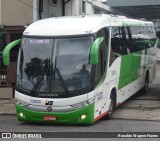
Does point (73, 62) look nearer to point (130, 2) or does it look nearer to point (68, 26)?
point (68, 26)

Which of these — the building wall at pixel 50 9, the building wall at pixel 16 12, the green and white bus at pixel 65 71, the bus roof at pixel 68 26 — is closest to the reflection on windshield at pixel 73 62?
the green and white bus at pixel 65 71

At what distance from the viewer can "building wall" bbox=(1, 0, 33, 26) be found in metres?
25.3

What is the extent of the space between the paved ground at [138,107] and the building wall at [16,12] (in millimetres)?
7818

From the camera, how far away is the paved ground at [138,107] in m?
14.1

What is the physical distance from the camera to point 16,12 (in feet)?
83.6

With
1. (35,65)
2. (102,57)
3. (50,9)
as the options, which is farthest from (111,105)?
(50,9)

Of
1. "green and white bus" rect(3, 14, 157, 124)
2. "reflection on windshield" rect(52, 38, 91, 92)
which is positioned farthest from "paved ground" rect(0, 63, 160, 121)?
"reflection on windshield" rect(52, 38, 91, 92)

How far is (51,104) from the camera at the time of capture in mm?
11812

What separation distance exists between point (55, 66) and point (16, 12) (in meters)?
14.1

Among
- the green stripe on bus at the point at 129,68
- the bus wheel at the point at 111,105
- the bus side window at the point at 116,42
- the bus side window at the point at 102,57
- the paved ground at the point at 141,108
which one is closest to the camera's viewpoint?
the bus side window at the point at 102,57

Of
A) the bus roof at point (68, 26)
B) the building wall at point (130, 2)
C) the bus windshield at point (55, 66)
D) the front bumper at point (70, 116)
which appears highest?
the building wall at point (130, 2)

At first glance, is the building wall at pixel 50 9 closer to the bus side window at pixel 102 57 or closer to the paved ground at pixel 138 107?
the paved ground at pixel 138 107

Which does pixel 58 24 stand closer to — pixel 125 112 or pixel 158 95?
pixel 125 112

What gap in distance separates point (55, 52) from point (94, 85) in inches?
53.9
